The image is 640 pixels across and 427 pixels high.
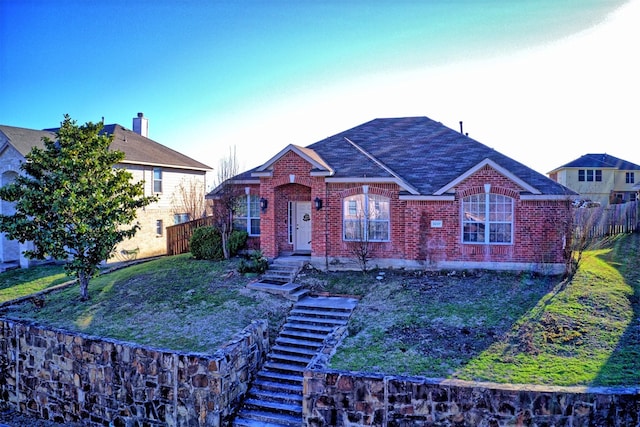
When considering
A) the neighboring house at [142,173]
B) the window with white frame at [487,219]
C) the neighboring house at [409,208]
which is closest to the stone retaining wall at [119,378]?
the neighboring house at [409,208]

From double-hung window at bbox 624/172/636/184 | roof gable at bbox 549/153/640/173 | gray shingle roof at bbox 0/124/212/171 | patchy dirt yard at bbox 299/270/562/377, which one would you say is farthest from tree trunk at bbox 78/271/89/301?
double-hung window at bbox 624/172/636/184

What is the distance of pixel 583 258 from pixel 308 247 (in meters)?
11.5

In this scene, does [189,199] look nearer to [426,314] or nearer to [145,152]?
[145,152]

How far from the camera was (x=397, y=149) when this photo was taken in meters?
19.0

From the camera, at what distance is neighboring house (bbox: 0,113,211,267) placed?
67.9ft

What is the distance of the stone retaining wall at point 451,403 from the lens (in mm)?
7387

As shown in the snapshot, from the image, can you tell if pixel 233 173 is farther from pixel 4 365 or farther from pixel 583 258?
pixel 583 258

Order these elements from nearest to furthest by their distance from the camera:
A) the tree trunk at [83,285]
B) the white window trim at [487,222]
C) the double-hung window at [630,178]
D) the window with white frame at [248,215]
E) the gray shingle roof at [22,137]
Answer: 1. the tree trunk at [83,285]
2. the white window trim at [487,222]
3. the window with white frame at [248,215]
4. the gray shingle roof at [22,137]
5. the double-hung window at [630,178]

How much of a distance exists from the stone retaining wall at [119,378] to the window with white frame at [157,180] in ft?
43.3

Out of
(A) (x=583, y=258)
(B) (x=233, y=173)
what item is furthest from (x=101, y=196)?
(A) (x=583, y=258)

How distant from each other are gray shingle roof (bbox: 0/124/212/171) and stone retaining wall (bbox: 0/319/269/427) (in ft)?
40.9

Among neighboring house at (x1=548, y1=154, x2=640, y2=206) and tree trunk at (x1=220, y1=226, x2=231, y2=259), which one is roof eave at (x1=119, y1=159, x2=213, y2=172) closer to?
tree trunk at (x1=220, y1=226, x2=231, y2=259)

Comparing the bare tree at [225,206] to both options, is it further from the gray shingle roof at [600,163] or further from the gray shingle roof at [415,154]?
the gray shingle roof at [600,163]

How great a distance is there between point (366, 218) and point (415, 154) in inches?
176
